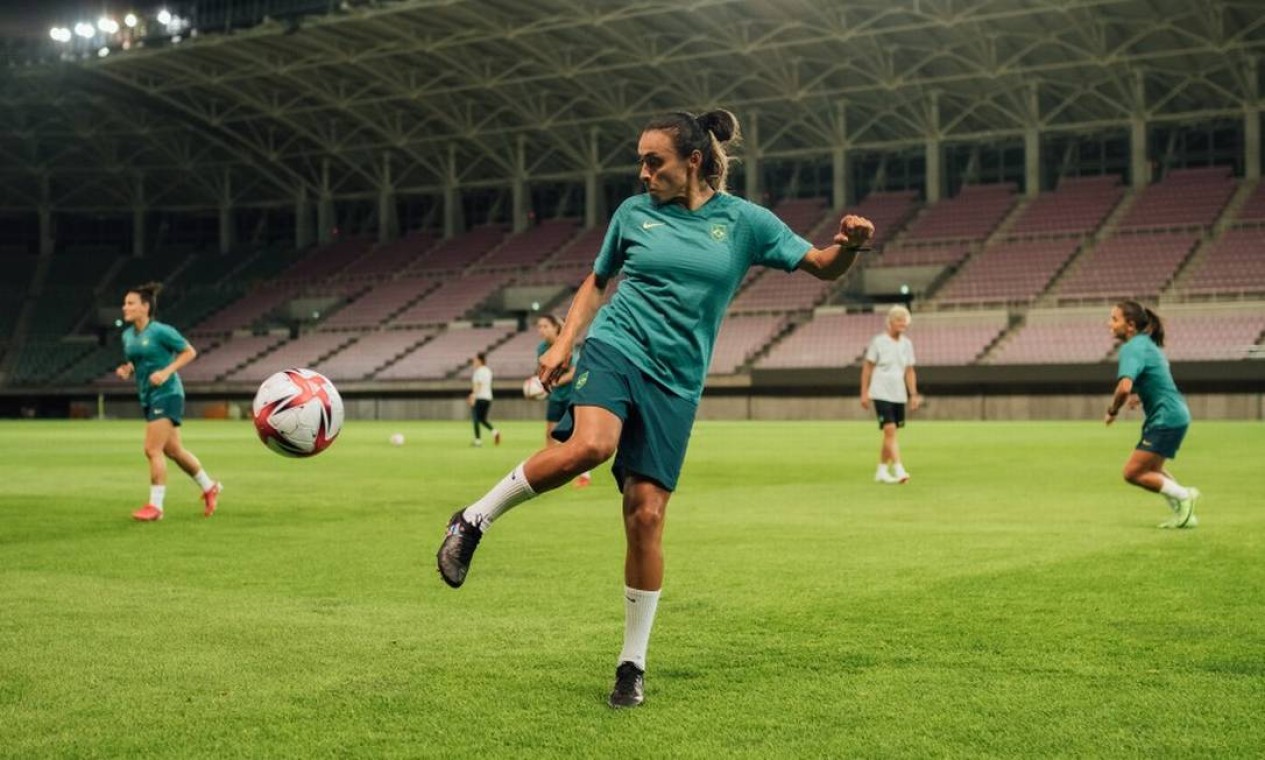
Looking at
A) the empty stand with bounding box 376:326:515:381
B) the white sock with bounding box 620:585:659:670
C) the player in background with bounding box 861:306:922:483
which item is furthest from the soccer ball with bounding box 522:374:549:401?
the empty stand with bounding box 376:326:515:381

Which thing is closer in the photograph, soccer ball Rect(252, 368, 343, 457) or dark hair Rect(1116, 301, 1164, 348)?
soccer ball Rect(252, 368, 343, 457)

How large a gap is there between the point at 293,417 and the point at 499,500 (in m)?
3.37

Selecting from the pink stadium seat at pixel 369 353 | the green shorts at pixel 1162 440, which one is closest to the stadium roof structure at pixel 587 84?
the pink stadium seat at pixel 369 353

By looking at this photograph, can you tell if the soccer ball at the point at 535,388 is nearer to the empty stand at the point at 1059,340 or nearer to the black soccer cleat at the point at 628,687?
the black soccer cleat at the point at 628,687

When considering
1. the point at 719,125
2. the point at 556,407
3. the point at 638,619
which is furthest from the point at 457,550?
the point at 556,407

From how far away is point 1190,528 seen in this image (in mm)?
11750

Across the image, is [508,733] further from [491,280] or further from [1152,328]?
[491,280]

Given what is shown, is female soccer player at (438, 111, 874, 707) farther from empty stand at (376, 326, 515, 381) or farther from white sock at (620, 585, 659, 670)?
empty stand at (376, 326, 515, 381)

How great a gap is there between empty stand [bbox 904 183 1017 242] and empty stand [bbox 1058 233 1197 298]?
5.65 m

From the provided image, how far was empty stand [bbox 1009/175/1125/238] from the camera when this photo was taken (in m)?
56.8

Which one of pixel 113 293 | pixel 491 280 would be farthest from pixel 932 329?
pixel 113 293

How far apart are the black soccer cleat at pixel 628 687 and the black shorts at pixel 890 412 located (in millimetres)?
13469

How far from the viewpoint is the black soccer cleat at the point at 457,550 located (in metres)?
5.47

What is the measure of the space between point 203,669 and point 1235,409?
1707 inches
